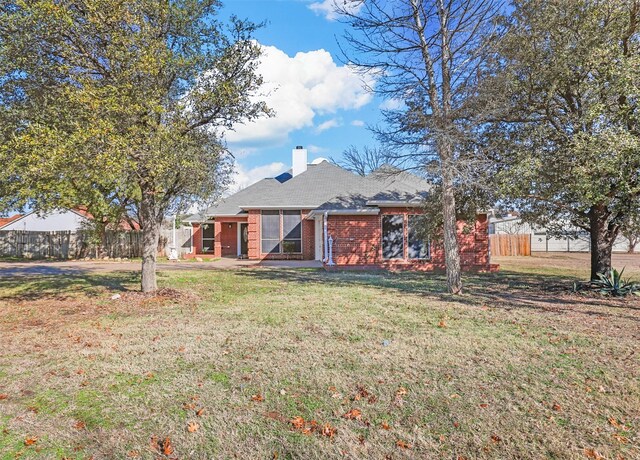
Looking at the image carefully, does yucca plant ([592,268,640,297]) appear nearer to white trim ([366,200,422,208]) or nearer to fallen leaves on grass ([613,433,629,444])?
white trim ([366,200,422,208])

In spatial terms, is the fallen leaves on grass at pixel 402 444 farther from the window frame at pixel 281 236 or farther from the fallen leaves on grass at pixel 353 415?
the window frame at pixel 281 236

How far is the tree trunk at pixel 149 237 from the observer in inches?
358

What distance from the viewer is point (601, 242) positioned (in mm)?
10328

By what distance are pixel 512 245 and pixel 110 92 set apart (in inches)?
1068

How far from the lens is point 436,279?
12484 millimetres

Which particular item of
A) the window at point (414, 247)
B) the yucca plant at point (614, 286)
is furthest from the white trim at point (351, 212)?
the yucca plant at point (614, 286)

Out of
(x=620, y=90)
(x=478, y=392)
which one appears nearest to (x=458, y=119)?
(x=620, y=90)

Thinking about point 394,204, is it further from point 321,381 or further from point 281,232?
point 321,381

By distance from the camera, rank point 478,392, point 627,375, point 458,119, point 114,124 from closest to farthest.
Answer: point 478,392 → point 627,375 → point 114,124 → point 458,119

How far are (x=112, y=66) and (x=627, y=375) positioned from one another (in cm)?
872

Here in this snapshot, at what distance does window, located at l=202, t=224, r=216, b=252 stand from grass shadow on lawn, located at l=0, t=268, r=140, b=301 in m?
9.20

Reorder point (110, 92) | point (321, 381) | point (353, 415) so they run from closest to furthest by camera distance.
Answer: point (353, 415)
point (321, 381)
point (110, 92)

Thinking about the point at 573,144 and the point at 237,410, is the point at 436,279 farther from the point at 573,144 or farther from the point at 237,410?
the point at 237,410

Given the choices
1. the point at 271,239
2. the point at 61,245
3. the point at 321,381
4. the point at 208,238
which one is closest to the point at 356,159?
the point at 271,239
